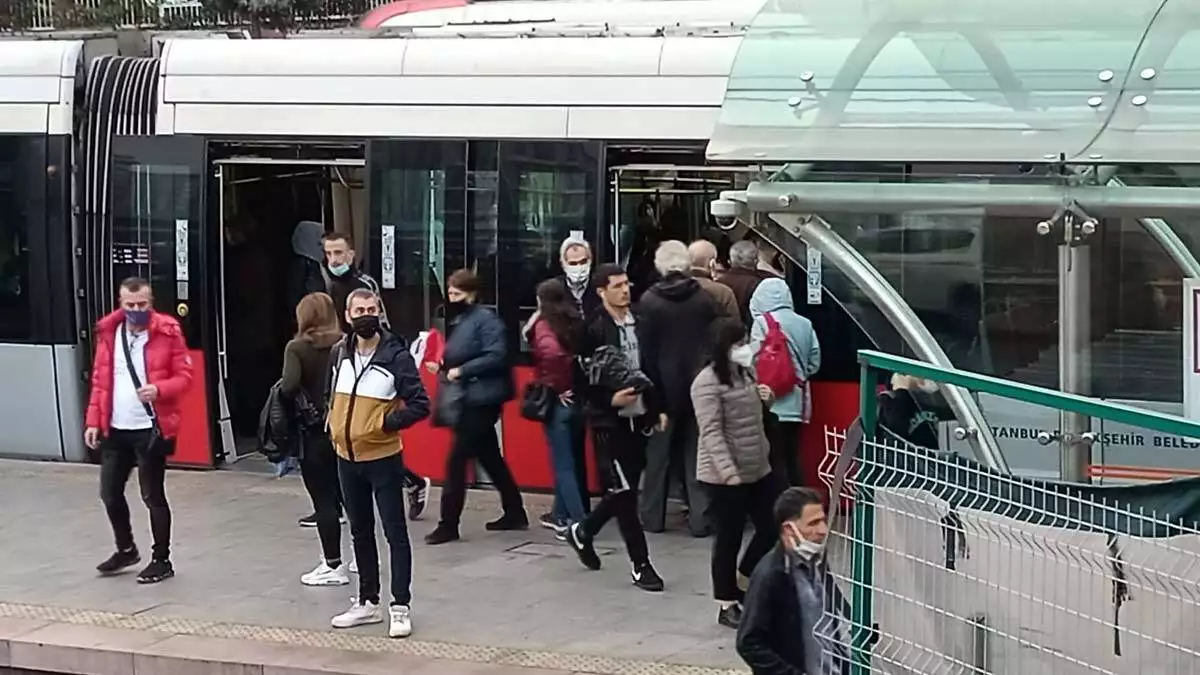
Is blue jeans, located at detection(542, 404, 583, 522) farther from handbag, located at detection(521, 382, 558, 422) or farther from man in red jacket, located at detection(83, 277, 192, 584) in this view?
man in red jacket, located at detection(83, 277, 192, 584)

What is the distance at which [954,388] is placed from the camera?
553 cm

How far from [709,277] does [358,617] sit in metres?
2.83

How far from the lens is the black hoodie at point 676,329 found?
30.2ft

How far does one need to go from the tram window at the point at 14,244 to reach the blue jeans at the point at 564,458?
4274 millimetres

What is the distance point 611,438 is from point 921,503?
401 cm

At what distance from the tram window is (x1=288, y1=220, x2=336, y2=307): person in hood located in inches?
69.2

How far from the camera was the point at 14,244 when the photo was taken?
1209 cm

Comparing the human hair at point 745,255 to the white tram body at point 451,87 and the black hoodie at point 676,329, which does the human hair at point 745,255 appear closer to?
the white tram body at point 451,87

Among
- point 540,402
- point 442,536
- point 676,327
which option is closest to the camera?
point 676,327

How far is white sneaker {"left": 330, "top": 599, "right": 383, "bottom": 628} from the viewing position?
8.36 m

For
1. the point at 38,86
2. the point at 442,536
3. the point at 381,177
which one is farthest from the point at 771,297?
the point at 38,86

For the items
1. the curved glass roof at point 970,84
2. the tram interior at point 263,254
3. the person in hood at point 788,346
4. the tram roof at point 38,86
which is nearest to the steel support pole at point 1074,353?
the curved glass roof at point 970,84

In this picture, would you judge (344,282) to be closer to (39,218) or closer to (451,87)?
(451,87)

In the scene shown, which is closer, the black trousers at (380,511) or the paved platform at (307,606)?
the paved platform at (307,606)
